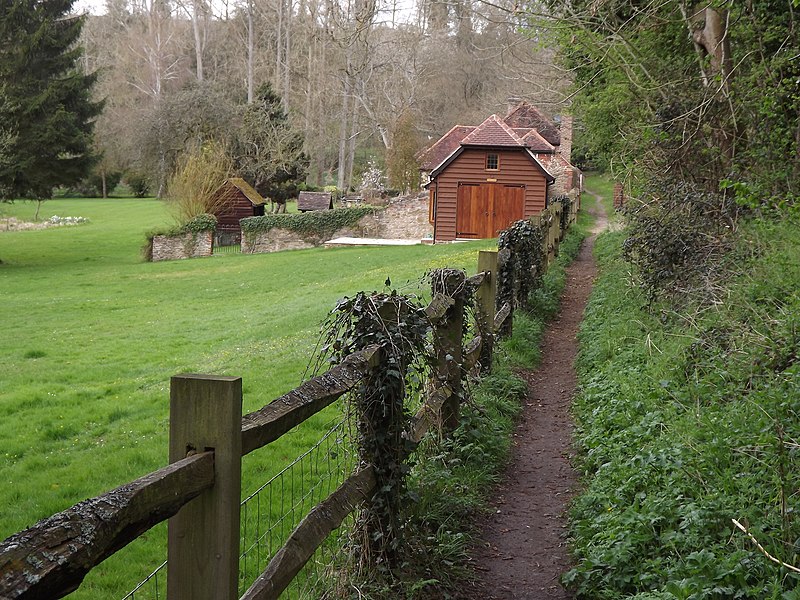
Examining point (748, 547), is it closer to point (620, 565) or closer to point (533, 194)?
point (620, 565)

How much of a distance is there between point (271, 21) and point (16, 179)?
37649mm

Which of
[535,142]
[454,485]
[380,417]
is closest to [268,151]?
[535,142]

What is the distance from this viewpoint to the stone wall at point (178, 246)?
4112 centimetres

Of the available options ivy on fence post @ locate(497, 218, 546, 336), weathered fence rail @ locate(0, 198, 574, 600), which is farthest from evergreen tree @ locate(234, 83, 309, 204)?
weathered fence rail @ locate(0, 198, 574, 600)

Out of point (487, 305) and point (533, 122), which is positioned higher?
point (533, 122)

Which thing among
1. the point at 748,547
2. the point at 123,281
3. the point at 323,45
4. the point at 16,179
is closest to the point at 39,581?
the point at 748,547

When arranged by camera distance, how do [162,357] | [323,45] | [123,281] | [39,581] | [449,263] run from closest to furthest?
[39,581] → [162,357] → [449,263] → [123,281] → [323,45]

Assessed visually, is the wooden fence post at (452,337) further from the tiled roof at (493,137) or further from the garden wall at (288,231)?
the garden wall at (288,231)

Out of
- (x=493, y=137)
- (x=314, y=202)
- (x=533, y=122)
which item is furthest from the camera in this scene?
(x=533, y=122)

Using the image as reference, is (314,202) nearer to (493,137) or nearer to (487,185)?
(487,185)

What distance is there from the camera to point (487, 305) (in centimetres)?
899

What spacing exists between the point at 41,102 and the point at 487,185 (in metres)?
20.7

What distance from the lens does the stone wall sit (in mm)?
41125

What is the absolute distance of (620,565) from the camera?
4.52 metres
